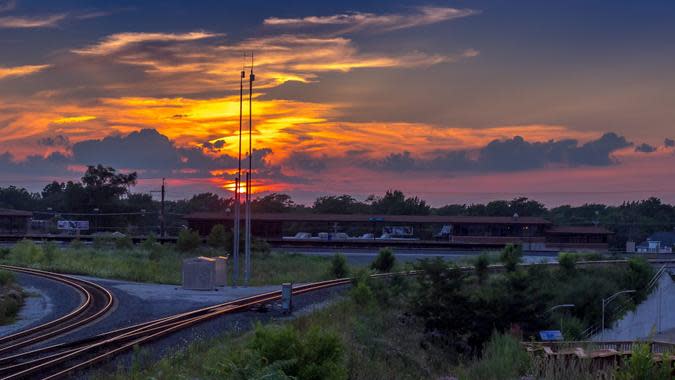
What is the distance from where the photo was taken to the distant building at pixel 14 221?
101 metres

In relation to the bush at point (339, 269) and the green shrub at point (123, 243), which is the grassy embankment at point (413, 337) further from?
the green shrub at point (123, 243)

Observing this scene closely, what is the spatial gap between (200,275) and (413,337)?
13213 millimetres

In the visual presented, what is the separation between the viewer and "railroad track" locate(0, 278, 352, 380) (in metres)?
15.9

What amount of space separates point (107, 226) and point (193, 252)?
2619 inches

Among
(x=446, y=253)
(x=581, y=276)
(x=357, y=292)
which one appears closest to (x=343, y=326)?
(x=357, y=292)

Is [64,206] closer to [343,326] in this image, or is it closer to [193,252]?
[193,252]

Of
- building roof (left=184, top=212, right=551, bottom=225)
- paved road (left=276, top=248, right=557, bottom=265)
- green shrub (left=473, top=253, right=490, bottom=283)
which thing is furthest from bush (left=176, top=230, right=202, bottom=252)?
green shrub (left=473, top=253, right=490, bottom=283)

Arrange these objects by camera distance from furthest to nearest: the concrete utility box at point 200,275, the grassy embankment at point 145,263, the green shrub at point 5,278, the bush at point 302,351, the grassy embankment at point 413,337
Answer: the grassy embankment at point 145,263 → the concrete utility box at point 200,275 → the green shrub at point 5,278 → the grassy embankment at point 413,337 → the bush at point 302,351

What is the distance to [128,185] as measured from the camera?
459 feet

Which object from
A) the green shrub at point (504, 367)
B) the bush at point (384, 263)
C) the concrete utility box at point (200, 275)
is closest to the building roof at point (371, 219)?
the bush at point (384, 263)

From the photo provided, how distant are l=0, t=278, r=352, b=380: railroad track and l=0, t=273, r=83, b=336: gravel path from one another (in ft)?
14.1

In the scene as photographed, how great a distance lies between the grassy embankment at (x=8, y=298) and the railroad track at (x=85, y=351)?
19.3ft

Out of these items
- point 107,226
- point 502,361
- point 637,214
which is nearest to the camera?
point 502,361

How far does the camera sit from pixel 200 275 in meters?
36.5
